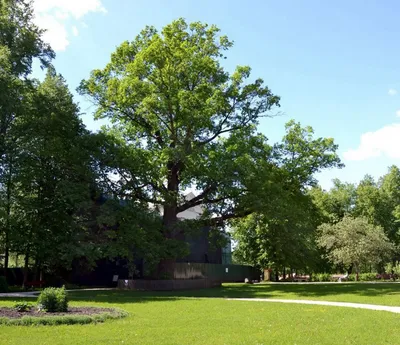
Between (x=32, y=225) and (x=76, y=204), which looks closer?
(x=76, y=204)

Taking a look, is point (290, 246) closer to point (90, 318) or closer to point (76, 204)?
point (76, 204)

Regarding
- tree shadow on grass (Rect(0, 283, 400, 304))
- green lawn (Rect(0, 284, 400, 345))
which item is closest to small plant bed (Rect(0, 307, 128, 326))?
green lawn (Rect(0, 284, 400, 345))

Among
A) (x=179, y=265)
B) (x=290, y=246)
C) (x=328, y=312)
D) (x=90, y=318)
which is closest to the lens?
(x=90, y=318)

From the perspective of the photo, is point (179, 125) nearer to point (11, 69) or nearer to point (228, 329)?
point (11, 69)

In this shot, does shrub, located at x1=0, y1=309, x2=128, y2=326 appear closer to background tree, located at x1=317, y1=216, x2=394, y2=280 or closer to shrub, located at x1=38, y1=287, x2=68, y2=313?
shrub, located at x1=38, y1=287, x2=68, y2=313

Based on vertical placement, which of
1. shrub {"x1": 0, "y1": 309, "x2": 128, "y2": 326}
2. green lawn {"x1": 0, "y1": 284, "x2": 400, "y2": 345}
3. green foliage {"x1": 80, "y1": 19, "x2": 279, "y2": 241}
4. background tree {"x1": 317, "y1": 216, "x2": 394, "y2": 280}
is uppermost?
green foliage {"x1": 80, "y1": 19, "x2": 279, "y2": 241}

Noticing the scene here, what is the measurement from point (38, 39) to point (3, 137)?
719 centimetres

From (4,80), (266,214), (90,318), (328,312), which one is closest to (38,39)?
(4,80)

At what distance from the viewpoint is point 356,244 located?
46.4 metres

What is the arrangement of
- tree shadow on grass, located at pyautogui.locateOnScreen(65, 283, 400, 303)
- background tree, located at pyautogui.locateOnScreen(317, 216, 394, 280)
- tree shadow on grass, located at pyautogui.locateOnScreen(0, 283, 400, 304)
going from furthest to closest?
background tree, located at pyautogui.locateOnScreen(317, 216, 394, 280) → tree shadow on grass, located at pyautogui.locateOnScreen(65, 283, 400, 303) → tree shadow on grass, located at pyautogui.locateOnScreen(0, 283, 400, 304)

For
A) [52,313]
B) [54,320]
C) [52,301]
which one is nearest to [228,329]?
[54,320]

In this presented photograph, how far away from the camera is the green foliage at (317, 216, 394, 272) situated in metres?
46.0

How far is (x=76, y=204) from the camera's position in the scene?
87.2 ft

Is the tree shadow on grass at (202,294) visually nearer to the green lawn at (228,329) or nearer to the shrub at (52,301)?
the shrub at (52,301)
